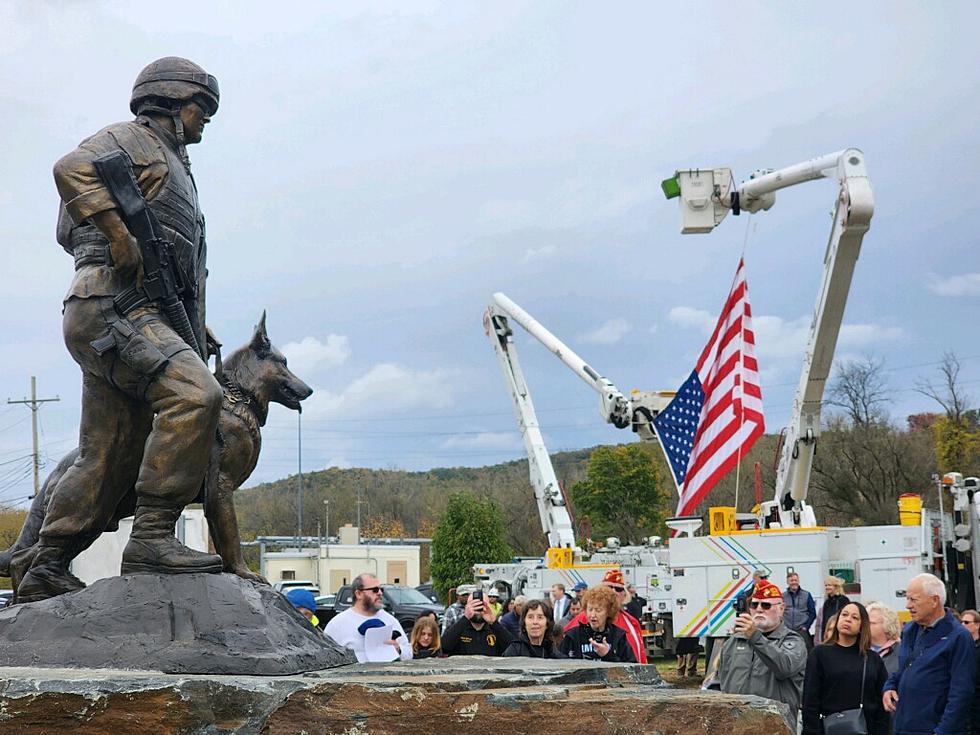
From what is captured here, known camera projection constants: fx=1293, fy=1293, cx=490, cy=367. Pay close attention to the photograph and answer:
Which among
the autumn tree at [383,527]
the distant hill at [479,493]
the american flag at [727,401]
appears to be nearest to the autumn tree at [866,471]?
the distant hill at [479,493]

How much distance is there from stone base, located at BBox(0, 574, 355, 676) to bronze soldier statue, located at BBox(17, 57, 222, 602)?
0.15m

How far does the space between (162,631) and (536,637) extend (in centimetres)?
370

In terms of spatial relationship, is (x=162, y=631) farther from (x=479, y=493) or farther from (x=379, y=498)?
(x=379, y=498)

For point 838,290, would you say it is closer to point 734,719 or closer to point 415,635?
point 415,635

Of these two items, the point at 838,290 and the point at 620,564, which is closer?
the point at 838,290

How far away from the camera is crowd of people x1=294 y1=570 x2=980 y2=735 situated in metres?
6.70

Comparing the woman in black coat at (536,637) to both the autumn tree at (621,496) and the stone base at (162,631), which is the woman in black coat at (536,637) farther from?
the autumn tree at (621,496)

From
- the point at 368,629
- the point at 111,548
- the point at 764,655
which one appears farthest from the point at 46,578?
the point at 111,548

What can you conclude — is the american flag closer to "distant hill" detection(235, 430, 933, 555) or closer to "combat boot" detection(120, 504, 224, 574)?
"combat boot" detection(120, 504, 224, 574)

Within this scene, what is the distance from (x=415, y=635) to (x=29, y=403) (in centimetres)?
4134

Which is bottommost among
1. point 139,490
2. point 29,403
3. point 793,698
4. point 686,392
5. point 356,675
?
point 793,698

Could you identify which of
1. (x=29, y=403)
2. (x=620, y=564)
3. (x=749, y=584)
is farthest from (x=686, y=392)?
(x=29, y=403)

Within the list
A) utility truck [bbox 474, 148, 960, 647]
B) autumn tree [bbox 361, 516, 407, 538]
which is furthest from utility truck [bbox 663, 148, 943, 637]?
autumn tree [bbox 361, 516, 407, 538]

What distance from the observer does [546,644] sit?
26.4 feet
